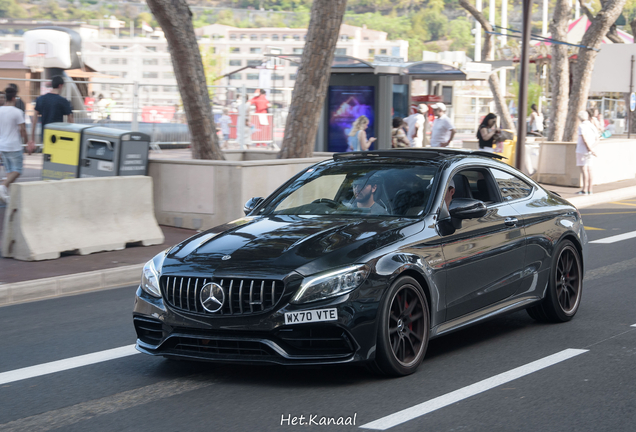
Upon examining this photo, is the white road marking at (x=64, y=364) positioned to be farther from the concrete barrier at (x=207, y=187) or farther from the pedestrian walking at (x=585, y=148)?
the pedestrian walking at (x=585, y=148)

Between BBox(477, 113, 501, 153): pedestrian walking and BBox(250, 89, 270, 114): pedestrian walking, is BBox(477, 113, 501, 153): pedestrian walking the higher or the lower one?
the lower one

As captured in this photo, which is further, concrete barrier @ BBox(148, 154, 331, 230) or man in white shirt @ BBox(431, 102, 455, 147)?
man in white shirt @ BBox(431, 102, 455, 147)

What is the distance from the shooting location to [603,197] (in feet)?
64.9

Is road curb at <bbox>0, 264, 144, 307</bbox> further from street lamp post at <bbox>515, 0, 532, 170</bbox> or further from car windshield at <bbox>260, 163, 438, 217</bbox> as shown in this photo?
street lamp post at <bbox>515, 0, 532, 170</bbox>

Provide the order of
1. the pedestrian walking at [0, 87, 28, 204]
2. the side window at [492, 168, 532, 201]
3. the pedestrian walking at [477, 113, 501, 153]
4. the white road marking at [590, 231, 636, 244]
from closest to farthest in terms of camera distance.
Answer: the side window at [492, 168, 532, 201] < the white road marking at [590, 231, 636, 244] < the pedestrian walking at [0, 87, 28, 204] < the pedestrian walking at [477, 113, 501, 153]

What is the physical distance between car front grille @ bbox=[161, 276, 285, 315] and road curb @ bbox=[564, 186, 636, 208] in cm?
1410

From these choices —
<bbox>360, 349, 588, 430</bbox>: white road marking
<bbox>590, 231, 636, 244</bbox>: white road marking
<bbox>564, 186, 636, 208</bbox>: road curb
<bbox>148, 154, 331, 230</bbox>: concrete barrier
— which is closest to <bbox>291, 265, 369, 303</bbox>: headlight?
<bbox>360, 349, 588, 430</bbox>: white road marking

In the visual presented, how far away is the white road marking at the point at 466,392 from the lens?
15.1ft

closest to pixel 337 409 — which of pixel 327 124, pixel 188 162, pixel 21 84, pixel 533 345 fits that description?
pixel 533 345

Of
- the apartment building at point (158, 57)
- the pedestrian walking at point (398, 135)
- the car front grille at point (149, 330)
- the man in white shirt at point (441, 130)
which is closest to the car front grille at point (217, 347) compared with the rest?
the car front grille at point (149, 330)

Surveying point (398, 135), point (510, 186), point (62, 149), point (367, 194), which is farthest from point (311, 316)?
point (398, 135)

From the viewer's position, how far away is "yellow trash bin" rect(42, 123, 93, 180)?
43.1 feet

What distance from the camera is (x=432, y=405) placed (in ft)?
16.1

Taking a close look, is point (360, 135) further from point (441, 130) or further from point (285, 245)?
point (285, 245)
